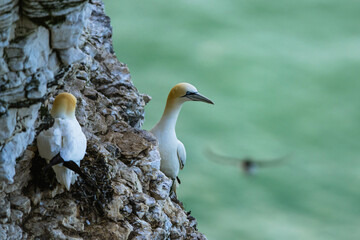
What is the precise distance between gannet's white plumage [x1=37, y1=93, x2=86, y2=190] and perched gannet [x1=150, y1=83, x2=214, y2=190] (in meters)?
2.16

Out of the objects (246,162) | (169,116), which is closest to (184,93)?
(169,116)

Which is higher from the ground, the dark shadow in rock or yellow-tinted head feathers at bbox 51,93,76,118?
yellow-tinted head feathers at bbox 51,93,76,118

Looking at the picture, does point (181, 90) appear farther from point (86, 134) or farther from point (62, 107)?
point (62, 107)

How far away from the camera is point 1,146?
6.42 m

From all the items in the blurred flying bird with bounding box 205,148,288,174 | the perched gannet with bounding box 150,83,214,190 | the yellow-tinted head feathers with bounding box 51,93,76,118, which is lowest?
the yellow-tinted head feathers with bounding box 51,93,76,118

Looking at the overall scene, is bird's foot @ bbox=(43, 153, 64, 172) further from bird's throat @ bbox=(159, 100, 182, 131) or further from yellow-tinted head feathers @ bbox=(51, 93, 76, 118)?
bird's throat @ bbox=(159, 100, 182, 131)

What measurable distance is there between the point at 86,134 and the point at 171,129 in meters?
1.33

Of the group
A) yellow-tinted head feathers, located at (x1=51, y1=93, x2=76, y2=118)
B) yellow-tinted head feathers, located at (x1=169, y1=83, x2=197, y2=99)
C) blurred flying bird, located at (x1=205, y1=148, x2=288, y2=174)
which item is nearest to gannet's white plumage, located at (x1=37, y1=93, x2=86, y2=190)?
yellow-tinted head feathers, located at (x1=51, y1=93, x2=76, y2=118)

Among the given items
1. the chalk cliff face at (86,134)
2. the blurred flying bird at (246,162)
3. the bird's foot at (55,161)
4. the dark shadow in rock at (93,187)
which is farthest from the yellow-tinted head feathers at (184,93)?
the blurred flying bird at (246,162)

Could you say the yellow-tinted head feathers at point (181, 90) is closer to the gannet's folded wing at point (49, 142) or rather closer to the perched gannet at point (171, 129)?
the perched gannet at point (171, 129)

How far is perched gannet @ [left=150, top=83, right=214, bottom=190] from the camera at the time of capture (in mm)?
8961

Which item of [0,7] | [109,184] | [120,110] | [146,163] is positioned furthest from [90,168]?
[0,7]

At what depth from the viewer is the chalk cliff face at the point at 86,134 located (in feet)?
19.7

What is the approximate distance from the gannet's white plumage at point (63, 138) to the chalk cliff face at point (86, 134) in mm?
155
